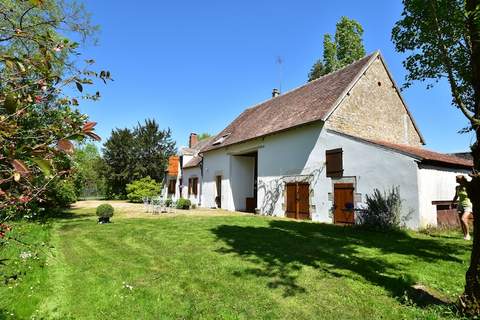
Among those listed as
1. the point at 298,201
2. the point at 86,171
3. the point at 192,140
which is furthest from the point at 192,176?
the point at 298,201

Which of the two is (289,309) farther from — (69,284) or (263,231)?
(263,231)

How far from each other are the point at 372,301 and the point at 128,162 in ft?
105

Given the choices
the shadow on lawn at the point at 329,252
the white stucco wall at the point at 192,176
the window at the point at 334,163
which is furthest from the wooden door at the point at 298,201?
the white stucco wall at the point at 192,176

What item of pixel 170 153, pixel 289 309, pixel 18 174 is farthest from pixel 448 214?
pixel 170 153

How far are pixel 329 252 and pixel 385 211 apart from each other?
517 cm

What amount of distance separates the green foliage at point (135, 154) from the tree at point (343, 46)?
21.3 meters

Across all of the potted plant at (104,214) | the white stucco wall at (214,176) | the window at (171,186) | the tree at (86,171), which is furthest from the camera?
the window at (171,186)

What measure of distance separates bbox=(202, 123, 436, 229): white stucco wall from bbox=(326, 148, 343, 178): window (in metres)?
0.20

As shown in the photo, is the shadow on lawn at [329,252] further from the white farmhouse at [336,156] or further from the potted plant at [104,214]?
the potted plant at [104,214]

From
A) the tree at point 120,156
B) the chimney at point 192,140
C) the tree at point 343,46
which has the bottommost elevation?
the tree at point 120,156

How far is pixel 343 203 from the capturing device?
43.7 feet

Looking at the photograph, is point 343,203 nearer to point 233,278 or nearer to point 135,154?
point 233,278

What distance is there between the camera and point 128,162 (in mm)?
33344

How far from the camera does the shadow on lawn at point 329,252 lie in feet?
18.0
